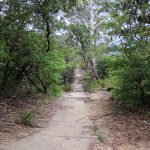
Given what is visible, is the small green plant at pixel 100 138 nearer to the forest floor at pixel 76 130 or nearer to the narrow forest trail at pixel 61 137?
the forest floor at pixel 76 130

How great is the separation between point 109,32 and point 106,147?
5.75 metres

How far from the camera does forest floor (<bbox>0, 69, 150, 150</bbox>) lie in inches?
266

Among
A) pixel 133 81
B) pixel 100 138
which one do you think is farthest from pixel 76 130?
pixel 133 81

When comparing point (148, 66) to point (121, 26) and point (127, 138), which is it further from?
point (127, 138)

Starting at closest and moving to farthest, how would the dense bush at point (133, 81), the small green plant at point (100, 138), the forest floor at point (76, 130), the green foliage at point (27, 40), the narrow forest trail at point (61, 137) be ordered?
1. the narrow forest trail at point (61, 137)
2. the forest floor at point (76, 130)
3. the small green plant at point (100, 138)
4. the dense bush at point (133, 81)
5. the green foliage at point (27, 40)

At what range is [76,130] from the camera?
8.30m

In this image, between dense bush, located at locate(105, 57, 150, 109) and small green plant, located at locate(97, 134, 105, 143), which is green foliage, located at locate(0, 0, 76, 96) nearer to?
dense bush, located at locate(105, 57, 150, 109)

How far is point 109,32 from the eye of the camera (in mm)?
11508

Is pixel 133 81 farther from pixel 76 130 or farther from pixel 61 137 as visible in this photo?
pixel 61 137

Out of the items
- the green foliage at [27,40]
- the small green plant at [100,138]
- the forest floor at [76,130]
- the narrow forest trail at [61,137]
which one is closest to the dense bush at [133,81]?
the forest floor at [76,130]

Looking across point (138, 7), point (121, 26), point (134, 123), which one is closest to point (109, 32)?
point (121, 26)

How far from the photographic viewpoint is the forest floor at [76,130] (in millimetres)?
6758

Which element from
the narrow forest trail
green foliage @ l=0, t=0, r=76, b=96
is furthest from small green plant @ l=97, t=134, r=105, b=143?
green foliage @ l=0, t=0, r=76, b=96

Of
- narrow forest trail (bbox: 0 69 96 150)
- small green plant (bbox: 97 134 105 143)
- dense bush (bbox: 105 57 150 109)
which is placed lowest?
small green plant (bbox: 97 134 105 143)
